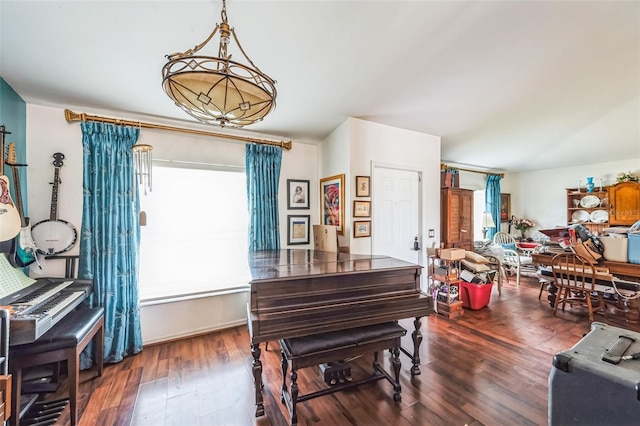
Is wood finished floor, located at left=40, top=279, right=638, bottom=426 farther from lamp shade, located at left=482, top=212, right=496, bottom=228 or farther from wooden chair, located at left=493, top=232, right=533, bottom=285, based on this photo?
lamp shade, located at left=482, top=212, right=496, bottom=228

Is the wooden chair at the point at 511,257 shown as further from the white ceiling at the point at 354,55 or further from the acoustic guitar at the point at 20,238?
the acoustic guitar at the point at 20,238

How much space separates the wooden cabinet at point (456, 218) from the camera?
426cm

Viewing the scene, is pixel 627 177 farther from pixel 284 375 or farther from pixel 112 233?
pixel 112 233

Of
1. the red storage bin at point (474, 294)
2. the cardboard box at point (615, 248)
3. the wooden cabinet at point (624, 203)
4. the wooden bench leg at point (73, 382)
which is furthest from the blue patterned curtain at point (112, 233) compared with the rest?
the wooden cabinet at point (624, 203)

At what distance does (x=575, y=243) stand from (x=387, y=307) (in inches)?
127

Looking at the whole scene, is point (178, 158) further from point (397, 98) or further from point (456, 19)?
point (456, 19)

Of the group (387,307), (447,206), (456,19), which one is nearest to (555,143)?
(447,206)

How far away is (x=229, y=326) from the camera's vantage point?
3.15 meters

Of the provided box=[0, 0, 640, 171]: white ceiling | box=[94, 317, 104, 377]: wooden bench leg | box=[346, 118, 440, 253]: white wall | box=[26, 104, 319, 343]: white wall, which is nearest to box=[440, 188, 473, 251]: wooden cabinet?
box=[346, 118, 440, 253]: white wall

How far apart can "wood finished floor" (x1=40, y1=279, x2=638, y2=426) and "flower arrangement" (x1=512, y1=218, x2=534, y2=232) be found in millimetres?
3880

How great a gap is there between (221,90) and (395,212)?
293cm

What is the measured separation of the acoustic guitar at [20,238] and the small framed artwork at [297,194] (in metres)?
2.50

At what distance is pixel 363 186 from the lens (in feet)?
10.6

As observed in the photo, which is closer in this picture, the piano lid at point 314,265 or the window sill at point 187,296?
the piano lid at point 314,265
